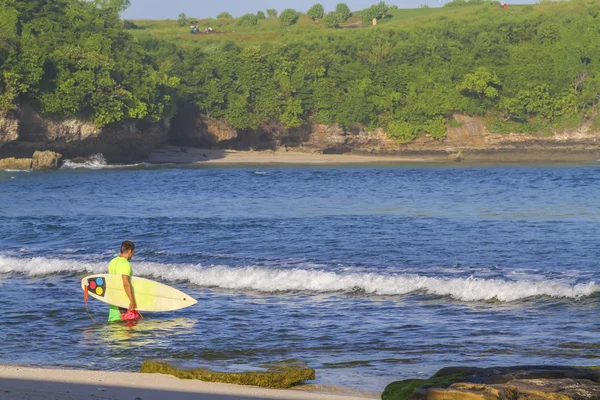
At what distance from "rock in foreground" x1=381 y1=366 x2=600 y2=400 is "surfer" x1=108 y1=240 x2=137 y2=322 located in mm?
5413

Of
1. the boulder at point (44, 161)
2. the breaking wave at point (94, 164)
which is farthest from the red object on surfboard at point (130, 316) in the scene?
the breaking wave at point (94, 164)

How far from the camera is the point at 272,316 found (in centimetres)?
1270

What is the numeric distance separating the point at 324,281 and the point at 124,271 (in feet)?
13.9

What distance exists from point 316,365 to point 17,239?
15.3 metres

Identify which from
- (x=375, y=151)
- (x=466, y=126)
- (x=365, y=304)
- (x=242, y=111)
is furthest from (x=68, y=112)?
(x=365, y=304)

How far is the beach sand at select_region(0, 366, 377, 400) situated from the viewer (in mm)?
7715

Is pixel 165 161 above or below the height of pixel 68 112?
below

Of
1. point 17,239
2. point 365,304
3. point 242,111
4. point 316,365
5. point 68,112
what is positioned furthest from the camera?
point 242,111

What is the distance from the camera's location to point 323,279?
15.5 metres

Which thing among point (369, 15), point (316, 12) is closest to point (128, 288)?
point (369, 15)

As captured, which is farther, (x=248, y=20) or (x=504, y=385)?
(x=248, y=20)

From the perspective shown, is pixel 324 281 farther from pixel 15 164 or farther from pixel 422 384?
pixel 15 164

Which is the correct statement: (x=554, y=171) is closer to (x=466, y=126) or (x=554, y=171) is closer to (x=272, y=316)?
(x=466, y=126)

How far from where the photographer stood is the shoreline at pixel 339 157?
225ft
